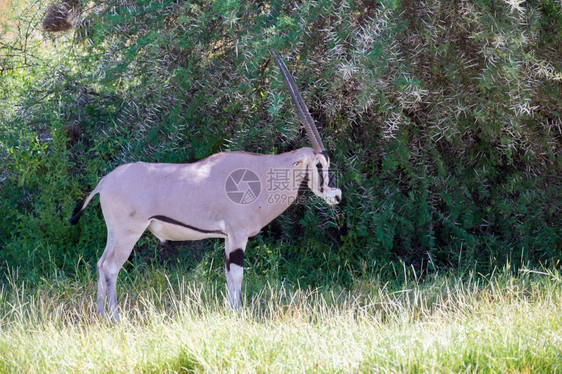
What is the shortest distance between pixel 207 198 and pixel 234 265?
0.52m

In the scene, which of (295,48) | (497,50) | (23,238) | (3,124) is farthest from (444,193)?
(3,124)

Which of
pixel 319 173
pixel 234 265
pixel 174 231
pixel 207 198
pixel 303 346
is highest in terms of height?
pixel 319 173

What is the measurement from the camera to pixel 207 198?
484 cm

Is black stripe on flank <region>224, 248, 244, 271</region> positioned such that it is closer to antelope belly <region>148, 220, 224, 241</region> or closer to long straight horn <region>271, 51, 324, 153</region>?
antelope belly <region>148, 220, 224, 241</region>

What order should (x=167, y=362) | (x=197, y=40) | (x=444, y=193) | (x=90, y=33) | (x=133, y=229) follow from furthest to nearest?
(x=90, y=33) → (x=444, y=193) → (x=197, y=40) → (x=133, y=229) → (x=167, y=362)

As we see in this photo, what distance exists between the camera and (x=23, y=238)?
265 inches

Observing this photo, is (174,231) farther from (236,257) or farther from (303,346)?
(303,346)

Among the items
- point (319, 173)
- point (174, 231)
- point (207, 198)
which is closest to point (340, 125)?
point (319, 173)

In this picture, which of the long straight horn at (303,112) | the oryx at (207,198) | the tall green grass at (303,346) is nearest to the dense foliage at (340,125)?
the long straight horn at (303,112)

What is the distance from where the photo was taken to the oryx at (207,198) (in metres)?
4.75

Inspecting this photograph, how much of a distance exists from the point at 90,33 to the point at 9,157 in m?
1.60

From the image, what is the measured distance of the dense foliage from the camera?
5.59 metres

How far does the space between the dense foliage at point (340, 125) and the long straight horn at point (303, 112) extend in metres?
0.13

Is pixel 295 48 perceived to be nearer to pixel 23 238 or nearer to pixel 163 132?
pixel 163 132
